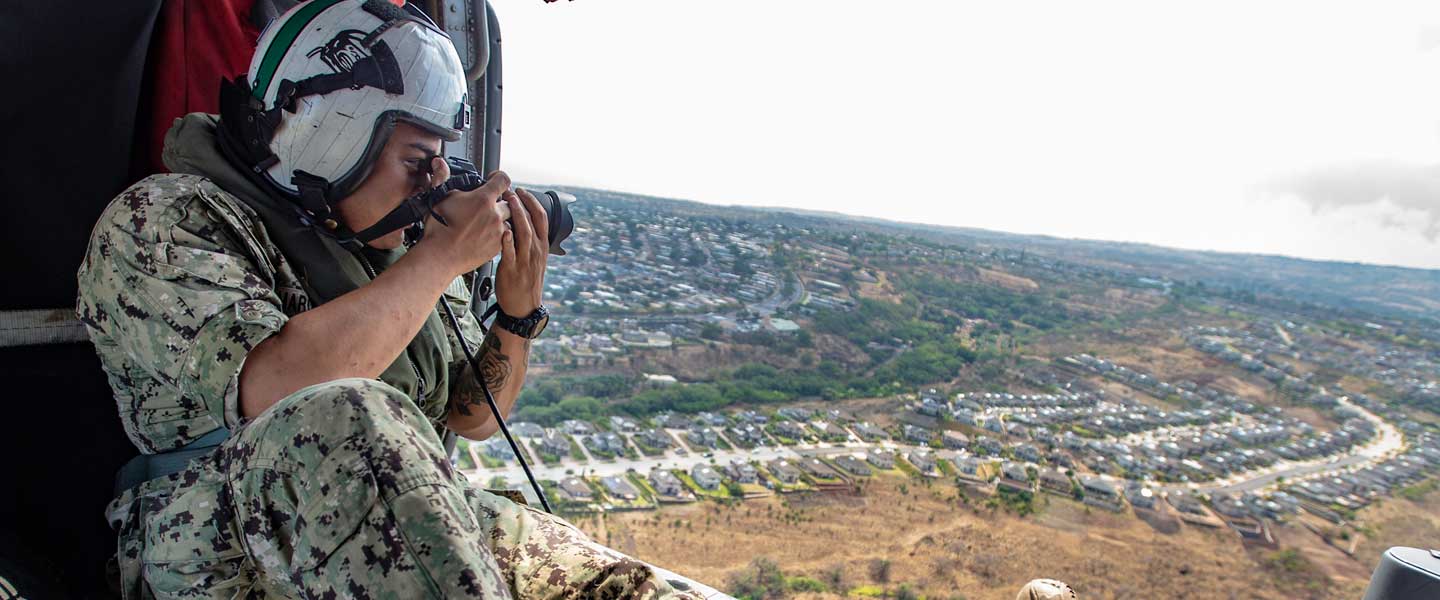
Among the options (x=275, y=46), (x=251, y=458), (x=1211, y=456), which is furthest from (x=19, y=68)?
(x=1211, y=456)

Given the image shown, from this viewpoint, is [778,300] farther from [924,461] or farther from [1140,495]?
[1140,495]

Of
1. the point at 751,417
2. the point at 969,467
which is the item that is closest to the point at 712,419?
the point at 751,417

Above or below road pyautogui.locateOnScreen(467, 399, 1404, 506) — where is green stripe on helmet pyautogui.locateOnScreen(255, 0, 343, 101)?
above

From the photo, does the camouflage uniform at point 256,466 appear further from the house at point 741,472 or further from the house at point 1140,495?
the house at point 1140,495

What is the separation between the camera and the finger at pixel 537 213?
134 cm

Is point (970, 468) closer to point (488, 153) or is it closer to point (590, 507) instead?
point (590, 507)

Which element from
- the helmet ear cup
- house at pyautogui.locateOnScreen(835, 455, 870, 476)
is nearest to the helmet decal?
the helmet ear cup

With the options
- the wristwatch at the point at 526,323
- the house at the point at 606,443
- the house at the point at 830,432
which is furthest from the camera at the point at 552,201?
the house at the point at 830,432

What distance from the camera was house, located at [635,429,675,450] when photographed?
6721 mm

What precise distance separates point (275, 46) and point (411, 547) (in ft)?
2.62

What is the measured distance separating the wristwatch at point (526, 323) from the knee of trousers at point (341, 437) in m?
0.68

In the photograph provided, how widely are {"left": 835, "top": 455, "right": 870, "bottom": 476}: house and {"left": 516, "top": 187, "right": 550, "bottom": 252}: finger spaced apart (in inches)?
235

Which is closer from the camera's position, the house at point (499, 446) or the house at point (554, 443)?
the house at point (499, 446)

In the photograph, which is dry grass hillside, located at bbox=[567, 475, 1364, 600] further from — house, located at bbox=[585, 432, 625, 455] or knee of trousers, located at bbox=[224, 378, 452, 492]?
knee of trousers, located at bbox=[224, 378, 452, 492]
